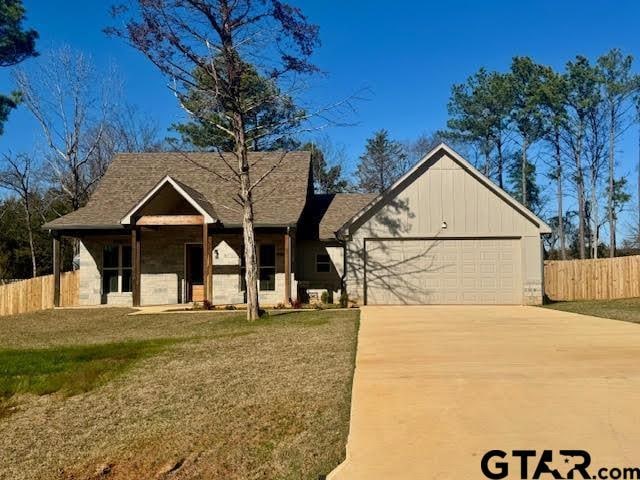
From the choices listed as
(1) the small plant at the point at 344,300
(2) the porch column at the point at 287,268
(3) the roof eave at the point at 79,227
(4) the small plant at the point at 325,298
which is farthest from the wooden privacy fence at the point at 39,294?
(1) the small plant at the point at 344,300

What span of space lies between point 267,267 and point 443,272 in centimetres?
612

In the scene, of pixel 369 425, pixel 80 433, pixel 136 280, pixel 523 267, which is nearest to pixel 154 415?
pixel 80 433

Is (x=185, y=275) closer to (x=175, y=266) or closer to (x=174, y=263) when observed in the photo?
(x=175, y=266)

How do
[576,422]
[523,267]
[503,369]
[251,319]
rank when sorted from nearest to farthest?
[576,422], [503,369], [251,319], [523,267]

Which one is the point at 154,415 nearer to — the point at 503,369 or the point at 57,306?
the point at 503,369

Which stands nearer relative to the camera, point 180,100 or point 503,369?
point 503,369

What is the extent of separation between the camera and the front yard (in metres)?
4.19

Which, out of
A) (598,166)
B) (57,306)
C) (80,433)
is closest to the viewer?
(80,433)

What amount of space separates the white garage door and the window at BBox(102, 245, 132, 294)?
8.74m

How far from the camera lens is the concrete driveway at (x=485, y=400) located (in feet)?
13.0

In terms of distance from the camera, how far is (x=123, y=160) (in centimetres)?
2270

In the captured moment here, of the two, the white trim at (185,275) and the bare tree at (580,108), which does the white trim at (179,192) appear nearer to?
the white trim at (185,275)

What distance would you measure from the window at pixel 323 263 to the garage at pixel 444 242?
232cm

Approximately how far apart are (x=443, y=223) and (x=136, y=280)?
398 inches
